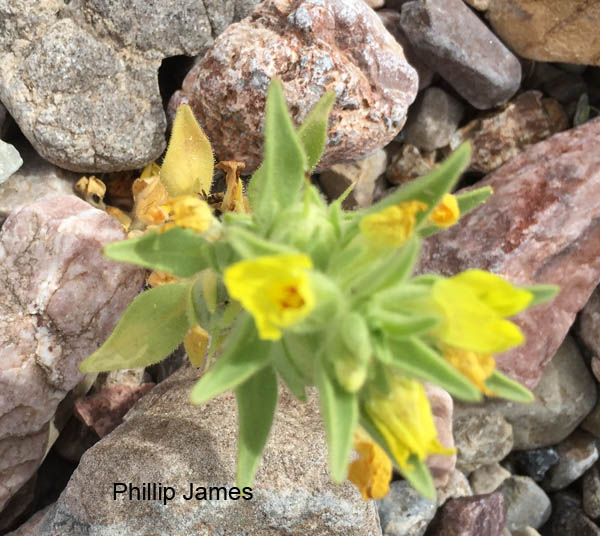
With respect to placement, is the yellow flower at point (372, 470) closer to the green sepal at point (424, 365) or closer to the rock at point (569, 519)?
the green sepal at point (424, 365)

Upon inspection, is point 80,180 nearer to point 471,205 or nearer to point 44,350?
point 44,350

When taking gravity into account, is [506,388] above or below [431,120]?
above

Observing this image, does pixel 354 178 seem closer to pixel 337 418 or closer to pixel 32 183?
pixel 32 183

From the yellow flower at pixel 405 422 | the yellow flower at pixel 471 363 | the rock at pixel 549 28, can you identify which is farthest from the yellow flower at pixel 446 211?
the rock at pixel 549 28

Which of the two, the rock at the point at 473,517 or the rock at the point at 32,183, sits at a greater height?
the rock at the point at 32,183

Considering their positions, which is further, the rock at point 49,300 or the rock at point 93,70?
the rock at point 93,70

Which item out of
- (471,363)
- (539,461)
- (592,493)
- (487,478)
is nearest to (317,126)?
(471,363)

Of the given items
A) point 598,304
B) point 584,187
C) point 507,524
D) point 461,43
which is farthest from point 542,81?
point 507,524
